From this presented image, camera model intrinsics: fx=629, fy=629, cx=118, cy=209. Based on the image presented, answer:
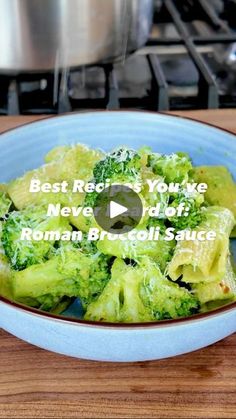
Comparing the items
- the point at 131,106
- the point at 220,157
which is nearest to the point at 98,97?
the point at 131,106

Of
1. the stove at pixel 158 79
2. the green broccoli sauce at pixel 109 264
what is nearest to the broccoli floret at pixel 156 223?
the green broccoli sauce at pixel 109 264

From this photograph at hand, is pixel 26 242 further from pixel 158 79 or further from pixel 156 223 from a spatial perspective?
pixel 158 79

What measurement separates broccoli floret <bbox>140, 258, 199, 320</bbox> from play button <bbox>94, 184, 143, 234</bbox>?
44 millimetres

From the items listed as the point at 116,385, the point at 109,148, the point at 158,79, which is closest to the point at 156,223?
the point at 116,385

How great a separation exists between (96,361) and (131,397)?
5cm

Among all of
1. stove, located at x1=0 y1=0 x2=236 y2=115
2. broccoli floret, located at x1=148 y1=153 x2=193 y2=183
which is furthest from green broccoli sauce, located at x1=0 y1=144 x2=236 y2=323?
stove, located at x1=0 y1=0 x2=236 y2=115

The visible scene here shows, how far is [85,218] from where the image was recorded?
0.63 metres

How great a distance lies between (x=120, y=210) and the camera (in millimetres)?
615

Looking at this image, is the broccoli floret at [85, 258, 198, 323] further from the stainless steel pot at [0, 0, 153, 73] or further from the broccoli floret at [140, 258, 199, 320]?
the stainless steel pot at [0, 0, 153, 73]

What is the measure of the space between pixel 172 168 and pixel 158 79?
443mm

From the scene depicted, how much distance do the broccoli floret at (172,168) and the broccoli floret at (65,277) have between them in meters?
0.11

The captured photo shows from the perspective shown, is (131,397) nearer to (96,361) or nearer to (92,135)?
(96,361)

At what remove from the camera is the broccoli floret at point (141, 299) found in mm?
583

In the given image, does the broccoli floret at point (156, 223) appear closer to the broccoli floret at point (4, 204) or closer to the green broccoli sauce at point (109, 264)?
the green broccoli sauce at point (109, 264)
